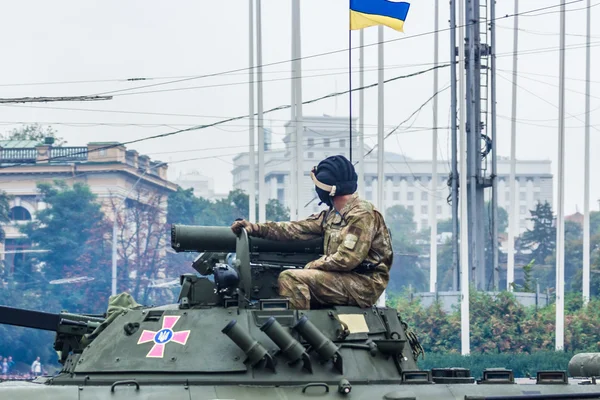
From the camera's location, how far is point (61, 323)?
62.7 feet

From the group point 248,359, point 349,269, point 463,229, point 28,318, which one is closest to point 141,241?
point 463,229

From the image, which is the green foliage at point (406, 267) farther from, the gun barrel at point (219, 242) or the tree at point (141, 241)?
the gun barrel at point (219, 242)

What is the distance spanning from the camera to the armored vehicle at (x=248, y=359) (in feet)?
50.1

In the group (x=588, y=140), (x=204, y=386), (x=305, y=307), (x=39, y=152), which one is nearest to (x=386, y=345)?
(x=305, y=307)

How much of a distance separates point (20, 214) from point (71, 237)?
3.53 m

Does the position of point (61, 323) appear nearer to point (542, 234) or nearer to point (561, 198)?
point (561, 198)

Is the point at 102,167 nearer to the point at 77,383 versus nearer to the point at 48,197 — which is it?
the point at 48,197

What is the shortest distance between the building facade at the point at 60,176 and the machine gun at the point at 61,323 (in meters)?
39.0

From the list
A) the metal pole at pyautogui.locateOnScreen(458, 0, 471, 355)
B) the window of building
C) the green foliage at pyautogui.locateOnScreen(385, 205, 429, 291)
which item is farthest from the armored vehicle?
the green foliage at pyautogui.locateOnScreen(385, 205, 429, 291)

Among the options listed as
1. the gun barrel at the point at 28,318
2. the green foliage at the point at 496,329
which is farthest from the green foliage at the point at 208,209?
the gun barrel at the point at 28,318

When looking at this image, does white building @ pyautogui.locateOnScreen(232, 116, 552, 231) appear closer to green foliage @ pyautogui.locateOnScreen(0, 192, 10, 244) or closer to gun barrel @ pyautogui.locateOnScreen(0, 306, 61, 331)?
green foliage @ pyautogui.locateOnScreen(0, 192, 10, 244)

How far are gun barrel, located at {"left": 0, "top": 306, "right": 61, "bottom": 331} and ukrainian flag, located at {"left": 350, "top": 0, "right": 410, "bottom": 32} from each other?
921 cm

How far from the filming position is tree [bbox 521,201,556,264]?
3433 inches

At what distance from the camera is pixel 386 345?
16.3m
